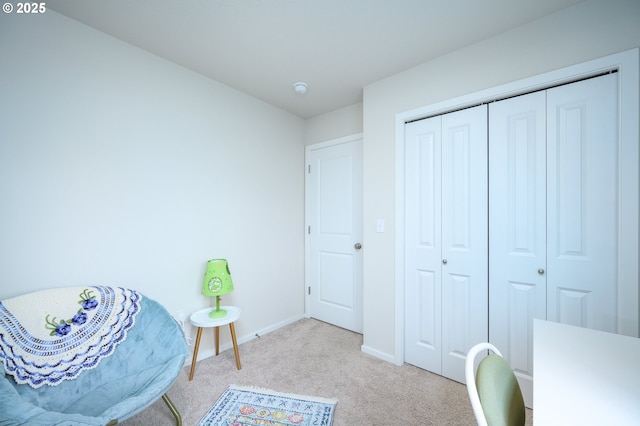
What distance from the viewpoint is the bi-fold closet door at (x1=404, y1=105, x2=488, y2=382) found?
1.92 meters

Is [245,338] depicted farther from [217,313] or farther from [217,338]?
[217,313]

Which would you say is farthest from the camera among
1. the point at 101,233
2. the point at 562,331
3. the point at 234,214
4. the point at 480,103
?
the point at 234,214

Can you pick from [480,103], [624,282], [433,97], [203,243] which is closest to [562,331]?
[624,282]

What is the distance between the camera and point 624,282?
1.40m

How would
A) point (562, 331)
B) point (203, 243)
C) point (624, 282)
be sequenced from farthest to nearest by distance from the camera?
point (203, 243), point (624, 282), point (562, 331)

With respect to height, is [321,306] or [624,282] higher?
[624,282]

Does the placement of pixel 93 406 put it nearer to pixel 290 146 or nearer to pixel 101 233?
pixel 101 233

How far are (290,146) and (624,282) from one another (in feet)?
9.44

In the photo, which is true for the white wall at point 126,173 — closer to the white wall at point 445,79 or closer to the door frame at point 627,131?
the white wall at point 445,79

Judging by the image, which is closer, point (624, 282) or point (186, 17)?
point (624, 282)

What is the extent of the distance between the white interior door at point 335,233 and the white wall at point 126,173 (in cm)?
55

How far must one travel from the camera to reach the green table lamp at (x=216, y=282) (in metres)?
2.07

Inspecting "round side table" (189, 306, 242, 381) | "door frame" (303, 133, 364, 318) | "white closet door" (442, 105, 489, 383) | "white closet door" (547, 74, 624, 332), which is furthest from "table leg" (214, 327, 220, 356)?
"white closet door" (547, 74, 624, 332)

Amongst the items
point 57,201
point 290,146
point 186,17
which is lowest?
point 57,201
